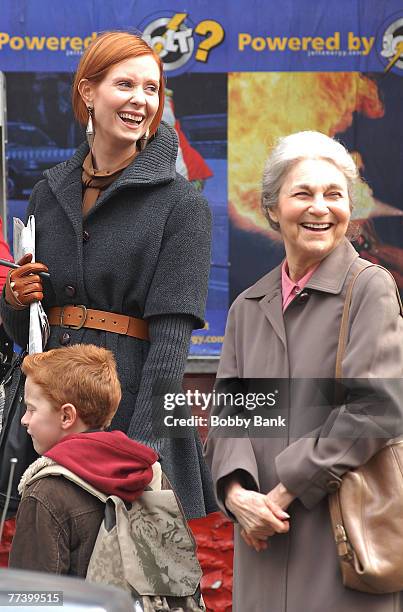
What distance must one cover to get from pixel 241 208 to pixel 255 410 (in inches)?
131

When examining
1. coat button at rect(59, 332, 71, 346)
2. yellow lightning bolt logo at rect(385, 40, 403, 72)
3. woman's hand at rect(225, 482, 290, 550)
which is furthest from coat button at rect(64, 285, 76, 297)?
yellow lightning bolt logo at rect(385, 40, 403, 72)

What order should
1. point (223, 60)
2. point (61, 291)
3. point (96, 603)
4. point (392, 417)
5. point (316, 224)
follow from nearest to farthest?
point (96, 603) → point (392, 417) → point (316, 224) → point (61, 291) → point (223, 60)

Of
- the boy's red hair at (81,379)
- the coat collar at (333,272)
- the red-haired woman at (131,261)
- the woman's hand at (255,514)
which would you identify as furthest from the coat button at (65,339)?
the woman's hand at (255,514)

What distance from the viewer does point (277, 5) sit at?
656cm

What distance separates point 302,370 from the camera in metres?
3.22

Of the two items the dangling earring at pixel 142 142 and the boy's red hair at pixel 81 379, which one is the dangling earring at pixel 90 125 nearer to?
the dangling earring at pixel 142 142

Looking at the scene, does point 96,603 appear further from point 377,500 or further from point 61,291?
point 61,291

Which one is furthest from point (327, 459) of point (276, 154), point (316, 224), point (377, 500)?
point (276, 154)

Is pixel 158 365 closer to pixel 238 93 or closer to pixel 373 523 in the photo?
pixel 373 523

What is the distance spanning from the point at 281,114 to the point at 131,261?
2974 mm

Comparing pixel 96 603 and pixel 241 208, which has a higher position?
pixel 241 208

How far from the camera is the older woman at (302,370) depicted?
3.10 metres

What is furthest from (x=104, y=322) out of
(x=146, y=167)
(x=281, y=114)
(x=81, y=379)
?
(x=281, y=114)

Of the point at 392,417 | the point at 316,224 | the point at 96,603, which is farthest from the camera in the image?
the point at 316,224
